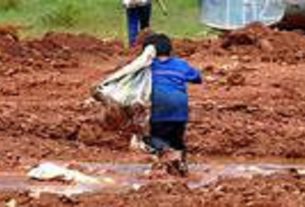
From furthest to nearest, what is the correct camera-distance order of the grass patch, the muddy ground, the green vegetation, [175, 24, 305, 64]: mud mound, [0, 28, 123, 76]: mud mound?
1. the grass patch
2. the green vegetation
3. [175, 24, 305, 64]: mud mound
4. [0, 28, 123, 76]: mud mound
5. the muddy ground

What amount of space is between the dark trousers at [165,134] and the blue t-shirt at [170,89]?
0.21 feet

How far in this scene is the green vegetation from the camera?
23828 millimetres

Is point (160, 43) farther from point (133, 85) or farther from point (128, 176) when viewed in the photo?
point (128, 176)

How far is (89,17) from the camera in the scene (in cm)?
2500

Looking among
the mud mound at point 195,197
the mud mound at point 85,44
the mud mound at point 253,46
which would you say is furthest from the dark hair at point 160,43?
the mud mound at point 85,44

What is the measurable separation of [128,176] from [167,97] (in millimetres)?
811

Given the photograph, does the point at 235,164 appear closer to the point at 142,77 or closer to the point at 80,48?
the point at 142,77

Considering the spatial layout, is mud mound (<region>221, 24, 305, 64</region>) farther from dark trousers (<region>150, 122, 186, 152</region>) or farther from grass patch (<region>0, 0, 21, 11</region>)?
dark trousers (<region>150, 122, 186, 152</region>)

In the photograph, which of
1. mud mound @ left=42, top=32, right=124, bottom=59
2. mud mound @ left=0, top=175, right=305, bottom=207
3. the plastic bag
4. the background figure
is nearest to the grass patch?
mud mound @ left=42, top=32, right=124, bottom=59

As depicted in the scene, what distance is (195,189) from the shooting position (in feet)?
32.7

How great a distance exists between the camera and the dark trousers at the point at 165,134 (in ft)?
36.8

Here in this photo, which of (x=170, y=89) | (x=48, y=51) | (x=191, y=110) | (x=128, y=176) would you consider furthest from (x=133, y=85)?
(x=48, y=51)

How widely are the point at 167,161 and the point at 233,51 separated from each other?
8177 millimetres

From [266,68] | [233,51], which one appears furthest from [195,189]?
[233,51]
